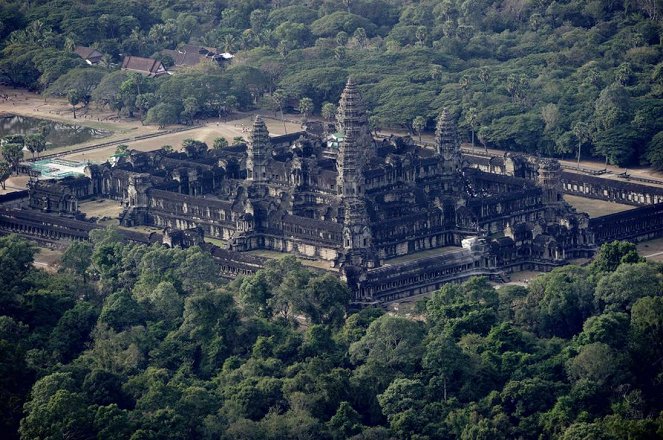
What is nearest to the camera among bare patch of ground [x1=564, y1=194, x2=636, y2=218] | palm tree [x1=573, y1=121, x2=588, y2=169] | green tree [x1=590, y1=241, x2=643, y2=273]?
green tree [x1=590, y1=241, x2=643, y2=273]

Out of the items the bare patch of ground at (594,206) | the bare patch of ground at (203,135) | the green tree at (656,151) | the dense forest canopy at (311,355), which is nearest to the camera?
the dense forest canopy at (311,355)

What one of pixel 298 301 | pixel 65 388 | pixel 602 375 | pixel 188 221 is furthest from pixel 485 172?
pixel 65 388

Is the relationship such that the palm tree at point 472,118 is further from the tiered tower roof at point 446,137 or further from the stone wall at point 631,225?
the stone wall at point 631,225

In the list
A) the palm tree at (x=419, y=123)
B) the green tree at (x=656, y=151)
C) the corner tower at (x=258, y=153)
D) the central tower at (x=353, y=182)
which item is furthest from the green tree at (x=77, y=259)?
the green tree at (x=656, y=151)

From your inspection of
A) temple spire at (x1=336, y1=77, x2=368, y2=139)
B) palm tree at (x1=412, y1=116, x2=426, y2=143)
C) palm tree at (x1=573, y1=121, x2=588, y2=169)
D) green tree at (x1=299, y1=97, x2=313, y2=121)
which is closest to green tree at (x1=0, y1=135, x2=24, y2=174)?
temple spire at (x1=336, y1=77, x2=368, y2=139)

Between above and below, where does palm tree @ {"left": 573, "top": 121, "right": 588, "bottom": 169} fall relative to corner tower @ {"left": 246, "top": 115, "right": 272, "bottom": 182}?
below

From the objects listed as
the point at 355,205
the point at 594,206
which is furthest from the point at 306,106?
the point at 355,205

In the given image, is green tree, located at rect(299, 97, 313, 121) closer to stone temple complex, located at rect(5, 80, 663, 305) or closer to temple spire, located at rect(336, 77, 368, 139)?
stone temple complex, located at rect(5, 80, 663, 305)
